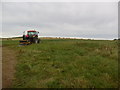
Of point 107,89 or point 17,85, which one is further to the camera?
point 17,85

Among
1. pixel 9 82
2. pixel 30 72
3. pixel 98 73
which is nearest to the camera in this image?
pixel 9 82

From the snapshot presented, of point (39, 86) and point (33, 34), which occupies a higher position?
point (33, 34)

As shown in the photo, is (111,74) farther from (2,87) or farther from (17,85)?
(2,87)

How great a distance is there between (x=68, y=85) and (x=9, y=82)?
8.04ft

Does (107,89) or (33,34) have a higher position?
(33,34)

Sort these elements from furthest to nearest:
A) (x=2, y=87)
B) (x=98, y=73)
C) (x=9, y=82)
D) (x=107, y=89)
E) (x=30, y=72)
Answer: (x=30, y=72) < (x=98, y=73) < (x=9, y=82) < (x=2, y=87) < (x=107, y=89)

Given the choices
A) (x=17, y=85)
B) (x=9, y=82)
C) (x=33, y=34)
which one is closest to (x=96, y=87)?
(x=17, y=85)

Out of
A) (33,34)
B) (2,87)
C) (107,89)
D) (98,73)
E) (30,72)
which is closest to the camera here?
(107,89)

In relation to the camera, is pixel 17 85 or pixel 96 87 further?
pixel 17 85

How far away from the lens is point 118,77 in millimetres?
4469

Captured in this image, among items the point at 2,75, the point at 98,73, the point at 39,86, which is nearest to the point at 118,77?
the point at 98,73

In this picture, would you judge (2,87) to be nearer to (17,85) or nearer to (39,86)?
(17,85)

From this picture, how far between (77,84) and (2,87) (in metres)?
2.77

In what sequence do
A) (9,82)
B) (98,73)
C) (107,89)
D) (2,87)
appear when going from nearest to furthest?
(107,89), (2,87), (9,82), (98,73)
